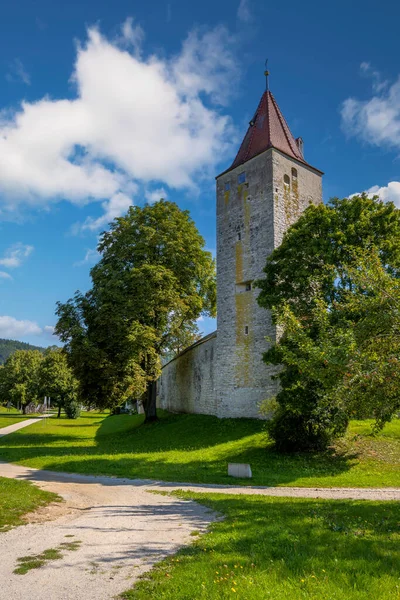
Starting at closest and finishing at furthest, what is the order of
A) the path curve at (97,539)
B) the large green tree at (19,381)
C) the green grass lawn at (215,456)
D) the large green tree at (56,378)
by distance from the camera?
the path curve at (97,539)
the green grass lawn at (215,456)
the large green tree at (56,378)
the large green tree at (19,381)

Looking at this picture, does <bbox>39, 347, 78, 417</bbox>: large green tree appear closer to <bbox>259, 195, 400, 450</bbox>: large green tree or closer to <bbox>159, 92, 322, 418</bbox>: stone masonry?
<bbox>159, 92, 322, 418</bbox>: stone masonry

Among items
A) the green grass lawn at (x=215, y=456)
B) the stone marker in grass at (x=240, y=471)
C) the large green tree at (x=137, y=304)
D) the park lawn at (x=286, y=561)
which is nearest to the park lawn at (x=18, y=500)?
the park lawn at (x=286, y=561)

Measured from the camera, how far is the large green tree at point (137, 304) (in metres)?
26.3

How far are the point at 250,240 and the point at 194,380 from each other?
36.8 feet

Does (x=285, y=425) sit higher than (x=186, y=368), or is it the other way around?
(x=186, y=368)

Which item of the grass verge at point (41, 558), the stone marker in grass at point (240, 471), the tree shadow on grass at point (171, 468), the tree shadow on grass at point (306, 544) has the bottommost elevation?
the tree shadow on grass at point (171, 468)

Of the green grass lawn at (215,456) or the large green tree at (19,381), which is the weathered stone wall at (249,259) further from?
the large green tree at (19,381)

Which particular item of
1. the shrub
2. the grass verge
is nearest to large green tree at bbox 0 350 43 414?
the shrub

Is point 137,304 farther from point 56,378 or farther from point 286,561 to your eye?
point 56,378

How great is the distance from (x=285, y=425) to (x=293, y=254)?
7.53 m

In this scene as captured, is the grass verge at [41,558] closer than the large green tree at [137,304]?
Yes

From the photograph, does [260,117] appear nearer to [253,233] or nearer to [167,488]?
[253,233]

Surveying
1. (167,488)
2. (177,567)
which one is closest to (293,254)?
(167,488)

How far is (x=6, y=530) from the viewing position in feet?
26.2
